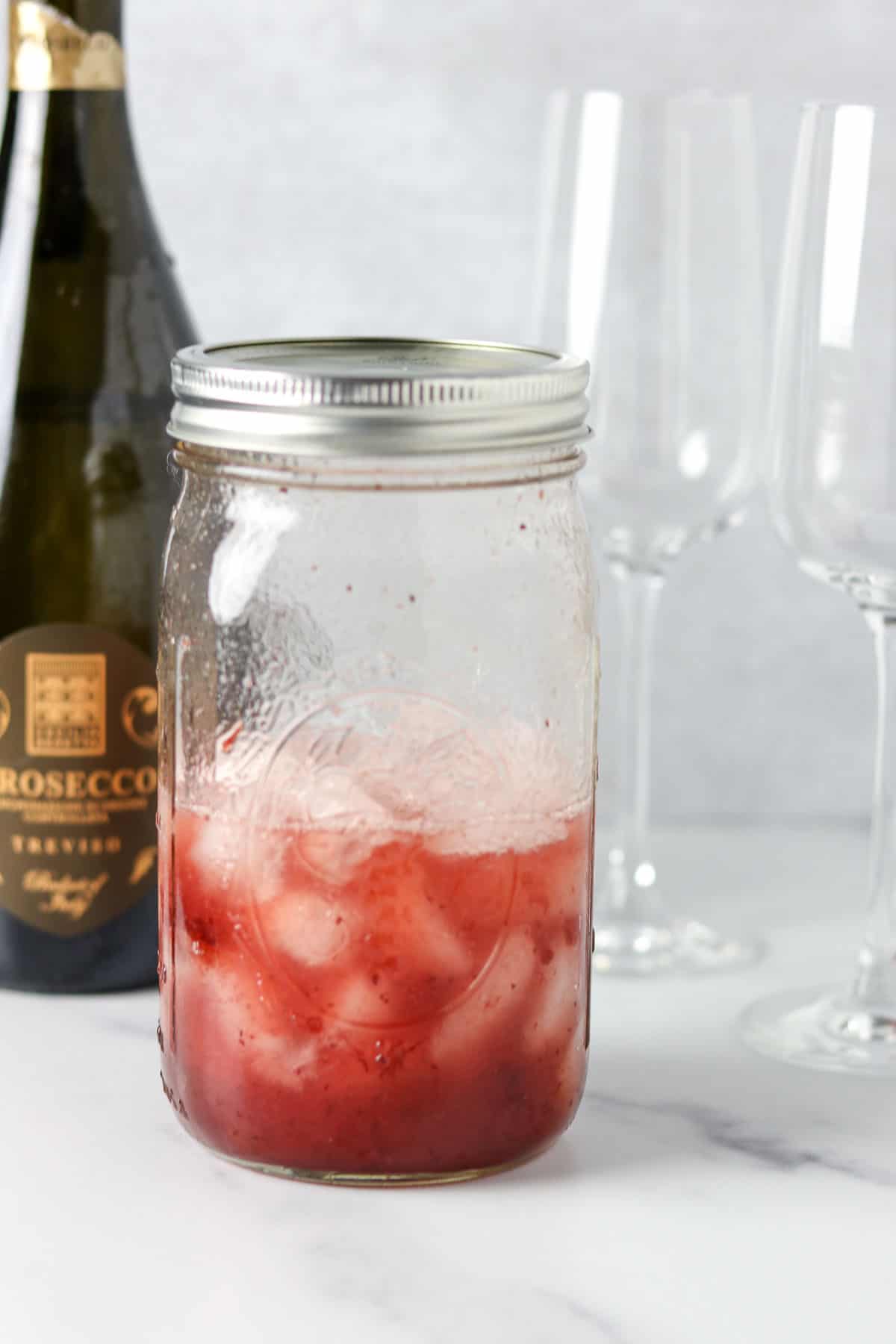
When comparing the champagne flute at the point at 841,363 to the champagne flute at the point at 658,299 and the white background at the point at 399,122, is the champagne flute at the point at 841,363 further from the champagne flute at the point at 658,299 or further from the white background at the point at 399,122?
the white background at the point at 399,122

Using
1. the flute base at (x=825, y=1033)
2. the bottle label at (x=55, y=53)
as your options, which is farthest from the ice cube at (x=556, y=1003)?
the bottle label at (x=55, y=53)

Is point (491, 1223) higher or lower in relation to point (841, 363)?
lower

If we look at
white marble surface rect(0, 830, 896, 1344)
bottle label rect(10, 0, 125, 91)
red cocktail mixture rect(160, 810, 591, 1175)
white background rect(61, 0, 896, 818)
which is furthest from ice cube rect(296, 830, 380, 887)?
white background rect(61, 0, 896, 818)

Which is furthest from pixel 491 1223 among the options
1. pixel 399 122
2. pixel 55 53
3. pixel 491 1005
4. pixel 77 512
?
pixel 399 122

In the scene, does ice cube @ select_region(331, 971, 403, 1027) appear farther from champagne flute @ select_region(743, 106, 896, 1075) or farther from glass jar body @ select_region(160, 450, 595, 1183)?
champagne flute @ select_region(743, 106, 896, 1075)

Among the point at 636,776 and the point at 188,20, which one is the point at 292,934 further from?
the point at 188,20

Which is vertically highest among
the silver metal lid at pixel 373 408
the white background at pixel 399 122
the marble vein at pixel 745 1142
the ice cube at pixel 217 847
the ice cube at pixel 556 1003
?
the white background at pixel 399 122

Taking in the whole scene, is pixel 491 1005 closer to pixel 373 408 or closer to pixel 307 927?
pixel 307 927
